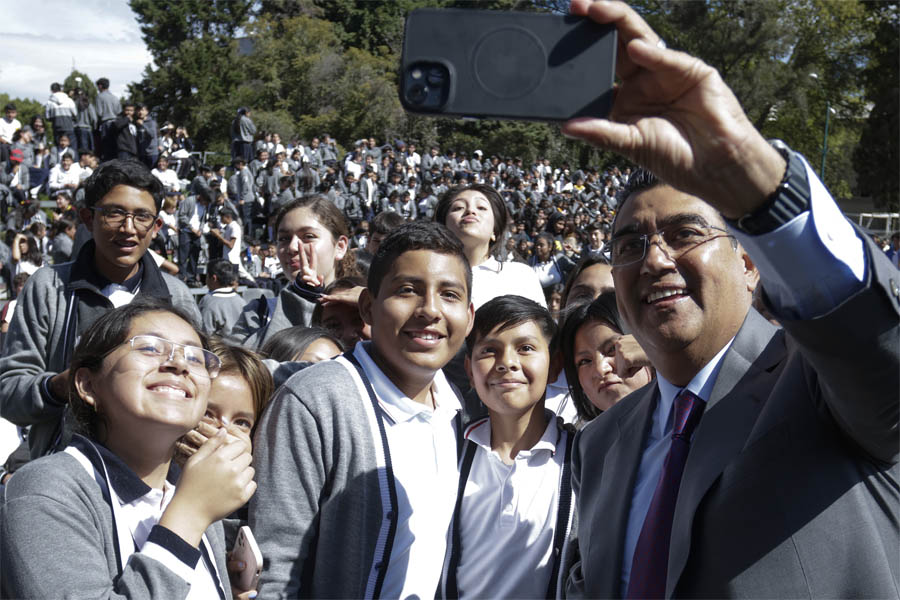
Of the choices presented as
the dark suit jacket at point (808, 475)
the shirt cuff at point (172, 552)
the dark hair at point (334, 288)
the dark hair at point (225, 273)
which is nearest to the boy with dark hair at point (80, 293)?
the dark hair at point (334, 288)

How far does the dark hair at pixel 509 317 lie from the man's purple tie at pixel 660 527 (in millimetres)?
1470

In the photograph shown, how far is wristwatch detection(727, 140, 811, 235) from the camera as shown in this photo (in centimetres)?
124

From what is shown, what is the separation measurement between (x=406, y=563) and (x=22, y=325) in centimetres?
198

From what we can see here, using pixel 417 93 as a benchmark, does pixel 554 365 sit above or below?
below

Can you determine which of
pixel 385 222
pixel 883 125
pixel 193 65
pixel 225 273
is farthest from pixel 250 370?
pixel 883 125

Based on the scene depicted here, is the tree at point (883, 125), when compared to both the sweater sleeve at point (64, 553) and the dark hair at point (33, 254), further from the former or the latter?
the sweater sleeve at point (64, 553)

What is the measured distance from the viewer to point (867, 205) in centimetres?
4906

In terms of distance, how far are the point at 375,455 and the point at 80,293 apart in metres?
1.75

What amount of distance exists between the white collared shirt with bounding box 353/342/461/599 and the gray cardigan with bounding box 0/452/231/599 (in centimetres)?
78

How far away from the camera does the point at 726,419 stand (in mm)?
1649

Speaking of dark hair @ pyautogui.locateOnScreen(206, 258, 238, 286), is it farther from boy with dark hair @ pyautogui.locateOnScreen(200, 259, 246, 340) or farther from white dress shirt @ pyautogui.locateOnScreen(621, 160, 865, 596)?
white dress shirt @ pyautogui.locateOnScreen(621, 160, 865, 596)

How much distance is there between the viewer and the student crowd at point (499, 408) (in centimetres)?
126

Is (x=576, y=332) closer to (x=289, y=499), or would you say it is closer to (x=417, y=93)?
(x=289, y=499)

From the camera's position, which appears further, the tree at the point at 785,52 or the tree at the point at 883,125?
the tree at the point at 785,52
